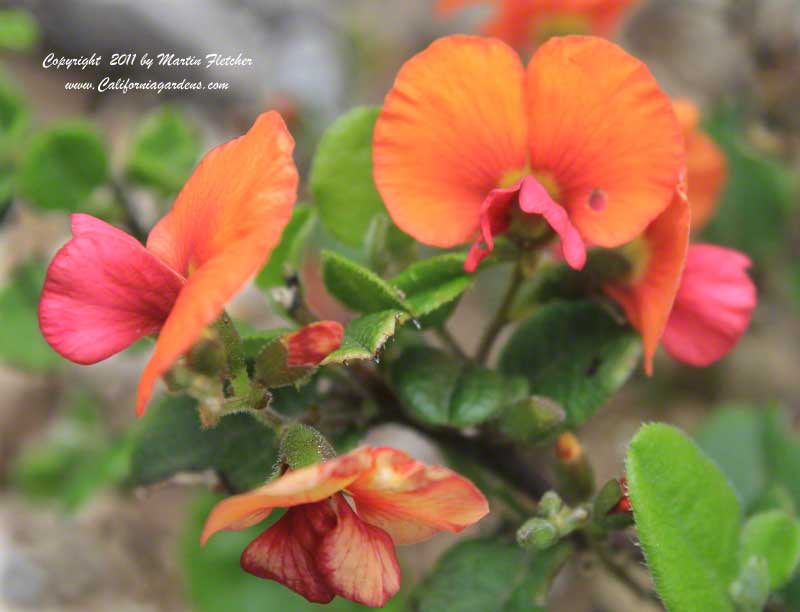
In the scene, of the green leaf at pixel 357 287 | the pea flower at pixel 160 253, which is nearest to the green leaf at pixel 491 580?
the green leaf at pixel 357 287

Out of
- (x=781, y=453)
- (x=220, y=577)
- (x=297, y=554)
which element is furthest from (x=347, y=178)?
(x=781, y=453)

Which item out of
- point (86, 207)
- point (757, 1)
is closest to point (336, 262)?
point (86, 207)

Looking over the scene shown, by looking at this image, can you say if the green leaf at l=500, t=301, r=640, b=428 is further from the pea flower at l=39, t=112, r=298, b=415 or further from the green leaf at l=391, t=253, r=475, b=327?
the pea flower at l=39, t=112, r=298, b=415

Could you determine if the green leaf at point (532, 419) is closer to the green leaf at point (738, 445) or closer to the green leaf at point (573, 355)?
the green leaf at point (573, 355)

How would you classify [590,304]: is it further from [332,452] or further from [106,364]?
[106,364]

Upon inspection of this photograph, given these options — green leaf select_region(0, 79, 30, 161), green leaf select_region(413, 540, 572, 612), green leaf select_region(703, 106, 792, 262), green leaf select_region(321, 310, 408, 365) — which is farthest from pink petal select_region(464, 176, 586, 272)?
green leaf select_region(703, 106, 792, 262)

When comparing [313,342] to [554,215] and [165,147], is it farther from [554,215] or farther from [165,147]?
[165,147]

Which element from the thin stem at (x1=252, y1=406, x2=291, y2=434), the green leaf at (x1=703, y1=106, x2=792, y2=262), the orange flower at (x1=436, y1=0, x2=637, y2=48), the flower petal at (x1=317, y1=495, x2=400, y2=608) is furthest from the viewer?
the green leaf at (x1=703, y1=106, x2=792, y2=262)
